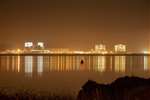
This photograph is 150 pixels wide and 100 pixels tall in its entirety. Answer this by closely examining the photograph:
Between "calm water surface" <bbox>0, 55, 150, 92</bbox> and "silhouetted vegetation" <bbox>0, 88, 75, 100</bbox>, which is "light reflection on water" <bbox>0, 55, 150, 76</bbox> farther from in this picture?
"silhouetted vegetation" <bbox>0, 88, 75, 100</bbox>

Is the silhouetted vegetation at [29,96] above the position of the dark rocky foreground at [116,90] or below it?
below

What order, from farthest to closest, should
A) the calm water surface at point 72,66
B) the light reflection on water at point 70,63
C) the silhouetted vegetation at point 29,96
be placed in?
the light reflection on water at point 70,63 < the calm water surface at point 72,66 < the silhouetted vegetation at point 29,96

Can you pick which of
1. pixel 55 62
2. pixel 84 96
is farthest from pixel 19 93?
pixel 55 62

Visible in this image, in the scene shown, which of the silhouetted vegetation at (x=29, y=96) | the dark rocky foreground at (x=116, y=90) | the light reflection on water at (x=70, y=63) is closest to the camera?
the dark rocky foreground at (x=116, y=90)

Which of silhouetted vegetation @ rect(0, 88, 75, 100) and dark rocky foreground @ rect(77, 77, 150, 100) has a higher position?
dark rocky foreground @ rect(77, 77, 150, 100)

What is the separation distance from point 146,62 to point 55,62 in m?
3.24

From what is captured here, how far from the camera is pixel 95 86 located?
288 cm

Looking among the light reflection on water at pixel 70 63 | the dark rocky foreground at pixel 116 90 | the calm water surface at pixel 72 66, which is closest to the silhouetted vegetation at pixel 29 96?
the dark rocky foreground at pixel 116 90

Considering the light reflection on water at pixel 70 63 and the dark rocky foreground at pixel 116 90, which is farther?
the light reflection on water at pixel 70 63

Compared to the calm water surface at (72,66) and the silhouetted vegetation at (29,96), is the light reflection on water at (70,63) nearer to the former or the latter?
the calm water surface at (72,66)

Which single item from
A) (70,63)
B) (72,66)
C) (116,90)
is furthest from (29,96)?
(70,63)

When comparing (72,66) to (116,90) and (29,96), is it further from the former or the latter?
(116,90)

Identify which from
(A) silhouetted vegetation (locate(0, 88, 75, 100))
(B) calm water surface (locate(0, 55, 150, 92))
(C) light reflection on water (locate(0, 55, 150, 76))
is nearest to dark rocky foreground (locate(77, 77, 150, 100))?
(A) silhouetted vegetation (locate(0, 88, 75, 100))

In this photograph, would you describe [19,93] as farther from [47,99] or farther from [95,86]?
[95,86]
